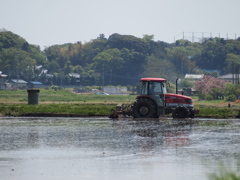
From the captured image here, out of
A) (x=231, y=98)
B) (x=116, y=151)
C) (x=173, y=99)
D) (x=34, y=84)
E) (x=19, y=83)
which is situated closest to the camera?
(x=116, y=151)

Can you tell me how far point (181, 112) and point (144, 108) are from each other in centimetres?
187

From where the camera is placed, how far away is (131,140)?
19.1 m

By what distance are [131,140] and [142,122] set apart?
779 centimetres

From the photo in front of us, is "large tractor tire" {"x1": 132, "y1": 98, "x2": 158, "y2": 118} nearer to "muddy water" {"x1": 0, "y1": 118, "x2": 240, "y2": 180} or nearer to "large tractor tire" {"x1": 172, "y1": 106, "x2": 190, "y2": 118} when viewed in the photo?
"large tractor tire" {"x1": 172, "y1": 106, "x2": 190, "y2": 118}

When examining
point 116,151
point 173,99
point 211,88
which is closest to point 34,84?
point 211,88

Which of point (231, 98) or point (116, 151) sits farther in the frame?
point (231, 98)

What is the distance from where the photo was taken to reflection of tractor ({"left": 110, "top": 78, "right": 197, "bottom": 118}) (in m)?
29.7

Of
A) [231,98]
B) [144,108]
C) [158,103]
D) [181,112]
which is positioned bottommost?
[231,98]

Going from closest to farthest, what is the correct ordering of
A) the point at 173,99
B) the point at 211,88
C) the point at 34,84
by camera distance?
the point at 173,99 < the point at 211,88 < the point at 34,84

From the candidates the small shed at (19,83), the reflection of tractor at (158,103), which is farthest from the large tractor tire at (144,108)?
the small shed at (19,83)

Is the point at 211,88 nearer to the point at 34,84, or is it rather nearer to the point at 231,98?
the point at 231,98

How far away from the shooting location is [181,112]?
29.9m

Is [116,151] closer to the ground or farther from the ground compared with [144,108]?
closer to the ground

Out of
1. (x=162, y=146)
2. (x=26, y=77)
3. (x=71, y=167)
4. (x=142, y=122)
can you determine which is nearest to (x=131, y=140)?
(x=162, y=146)
